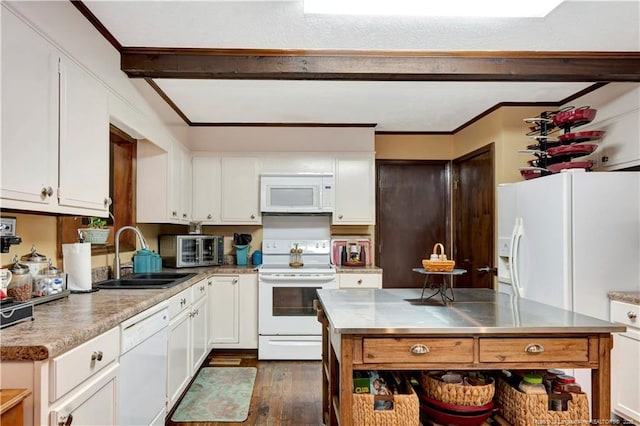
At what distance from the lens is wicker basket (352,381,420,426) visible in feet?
5.45

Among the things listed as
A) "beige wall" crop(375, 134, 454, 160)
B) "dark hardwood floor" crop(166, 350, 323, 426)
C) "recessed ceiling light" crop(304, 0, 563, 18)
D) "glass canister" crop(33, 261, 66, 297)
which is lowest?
"dark hardwood floor" crop(166, 350, 323, 426)

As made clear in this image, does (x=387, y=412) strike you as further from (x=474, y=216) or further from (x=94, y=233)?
(x=474, y=216)

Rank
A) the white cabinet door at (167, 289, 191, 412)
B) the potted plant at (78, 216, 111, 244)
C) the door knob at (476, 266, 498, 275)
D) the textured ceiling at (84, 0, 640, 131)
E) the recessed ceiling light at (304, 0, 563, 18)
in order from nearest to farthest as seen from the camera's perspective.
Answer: the recessed ceiling light at (304, 0, 563, 18) < the textured ceiling at (84, 0, 640, 131) < the potted plant at (78, 216, 111, 244) < the white cabinet door at (167, 289, 191, 412) < the door knob at (476, 266, 498, 275)

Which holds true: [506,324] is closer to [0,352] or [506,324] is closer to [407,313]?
[407,313]

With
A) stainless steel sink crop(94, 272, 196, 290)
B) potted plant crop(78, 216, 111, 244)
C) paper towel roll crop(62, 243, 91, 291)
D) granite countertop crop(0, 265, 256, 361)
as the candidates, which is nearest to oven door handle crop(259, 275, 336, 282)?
stainless steel sink crop(94, 272, 196, 290)

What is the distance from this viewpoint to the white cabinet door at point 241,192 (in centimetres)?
420

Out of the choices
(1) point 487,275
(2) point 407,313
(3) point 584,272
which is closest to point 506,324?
(2) point 407,313

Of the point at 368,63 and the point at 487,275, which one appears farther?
the point at 487,275

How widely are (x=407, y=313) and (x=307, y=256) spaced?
2.66m

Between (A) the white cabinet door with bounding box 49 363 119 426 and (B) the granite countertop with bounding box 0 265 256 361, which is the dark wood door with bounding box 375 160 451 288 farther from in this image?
(A) the white cabinet door with bounding box 49 363 119 426

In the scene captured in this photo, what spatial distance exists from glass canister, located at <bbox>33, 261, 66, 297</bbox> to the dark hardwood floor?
1.16 m

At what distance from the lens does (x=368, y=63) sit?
251 cm

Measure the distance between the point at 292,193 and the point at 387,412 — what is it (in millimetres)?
2719

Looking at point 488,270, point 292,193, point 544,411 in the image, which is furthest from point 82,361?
point 488,270
